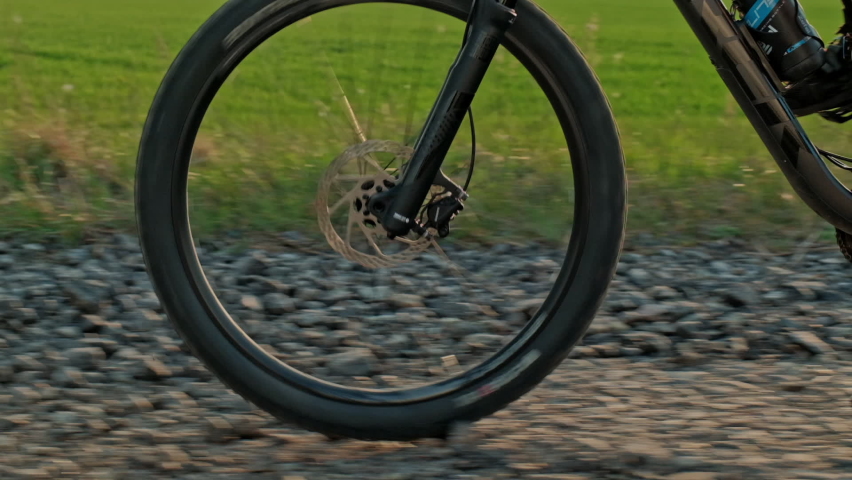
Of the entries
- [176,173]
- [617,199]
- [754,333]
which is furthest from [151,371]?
[754,333]

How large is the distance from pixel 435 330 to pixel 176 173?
3.70 feet

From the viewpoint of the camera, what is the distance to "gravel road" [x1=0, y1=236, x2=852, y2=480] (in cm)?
256

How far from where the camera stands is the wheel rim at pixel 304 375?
2527 mm

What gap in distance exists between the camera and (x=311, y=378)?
262 centimetres

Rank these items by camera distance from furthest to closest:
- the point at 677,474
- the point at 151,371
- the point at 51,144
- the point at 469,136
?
the point at 51,144
the point at 151,371
the point at 469,136
the point at 677,474

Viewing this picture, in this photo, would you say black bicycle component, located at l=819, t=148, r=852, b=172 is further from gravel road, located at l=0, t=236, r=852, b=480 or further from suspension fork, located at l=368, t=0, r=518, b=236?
suspension fork, located at l=368, t=0, r=518, b=236

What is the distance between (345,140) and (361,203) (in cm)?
22

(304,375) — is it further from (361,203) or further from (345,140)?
(345,140)

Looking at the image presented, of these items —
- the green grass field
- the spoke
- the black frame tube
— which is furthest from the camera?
the green grass field

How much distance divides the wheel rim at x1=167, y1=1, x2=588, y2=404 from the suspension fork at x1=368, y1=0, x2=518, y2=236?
7cm

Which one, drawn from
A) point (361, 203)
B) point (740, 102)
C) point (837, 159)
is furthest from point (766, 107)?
point (361, 203)

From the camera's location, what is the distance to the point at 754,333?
3.51 meters

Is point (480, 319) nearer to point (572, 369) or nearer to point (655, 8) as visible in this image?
point (572, 369)

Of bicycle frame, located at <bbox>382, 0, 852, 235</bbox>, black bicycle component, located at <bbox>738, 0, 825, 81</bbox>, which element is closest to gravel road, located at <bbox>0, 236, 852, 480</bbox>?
bicycle frame, located at <bbox>382, 0, 852, 235</bbox>
